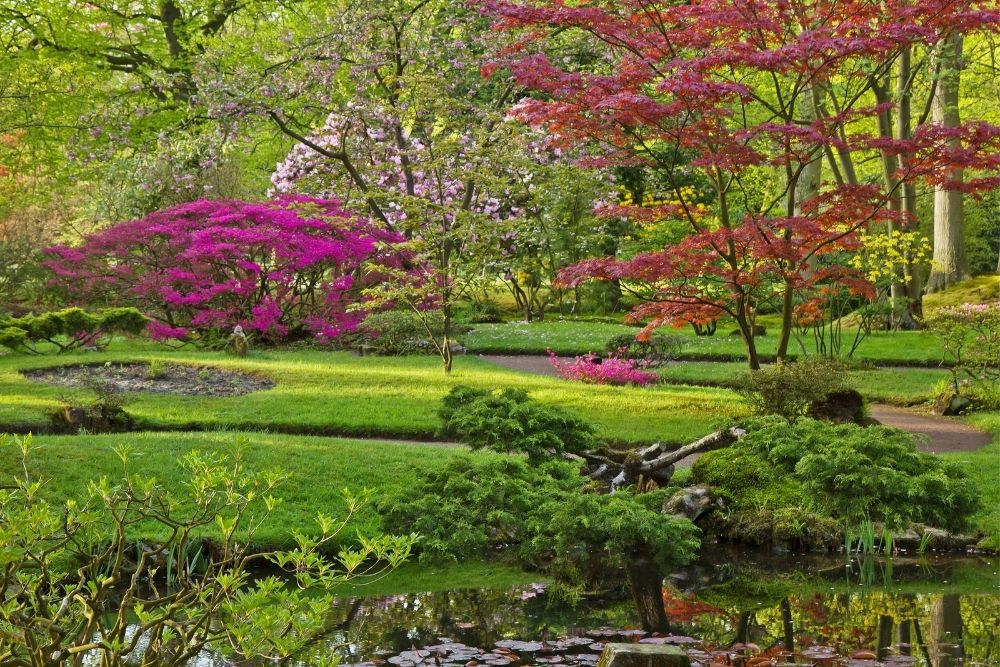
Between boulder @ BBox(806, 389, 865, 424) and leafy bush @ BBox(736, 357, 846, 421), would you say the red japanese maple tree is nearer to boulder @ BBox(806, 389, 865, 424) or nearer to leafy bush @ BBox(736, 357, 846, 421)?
leafy bush @ BBox(736, 357, 846, 421)

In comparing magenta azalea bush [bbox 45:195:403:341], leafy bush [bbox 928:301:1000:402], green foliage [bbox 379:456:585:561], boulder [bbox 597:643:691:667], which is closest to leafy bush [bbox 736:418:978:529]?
green foliage [bbox 379:456:585:561]

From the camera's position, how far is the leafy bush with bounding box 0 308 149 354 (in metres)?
17.5

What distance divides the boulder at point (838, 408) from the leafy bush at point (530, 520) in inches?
165

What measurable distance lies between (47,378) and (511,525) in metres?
9.53

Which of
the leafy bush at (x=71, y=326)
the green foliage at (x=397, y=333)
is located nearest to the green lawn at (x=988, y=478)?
the green foliage at (x=397, y=333)

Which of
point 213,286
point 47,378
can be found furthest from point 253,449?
point 213,286

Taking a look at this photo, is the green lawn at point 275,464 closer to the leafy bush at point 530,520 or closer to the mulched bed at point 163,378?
the leafy bush at point 530,520

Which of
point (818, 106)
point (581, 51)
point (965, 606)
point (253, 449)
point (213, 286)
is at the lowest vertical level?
point (965, 606)

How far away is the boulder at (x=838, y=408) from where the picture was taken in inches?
452

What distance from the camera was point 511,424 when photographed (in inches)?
311

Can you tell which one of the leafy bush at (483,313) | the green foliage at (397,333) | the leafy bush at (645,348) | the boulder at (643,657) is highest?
the leafy bush at (483,313)

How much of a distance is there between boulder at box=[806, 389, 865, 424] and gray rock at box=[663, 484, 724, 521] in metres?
3.55

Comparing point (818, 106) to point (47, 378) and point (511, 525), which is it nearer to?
point (511, 525)

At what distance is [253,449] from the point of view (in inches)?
358
